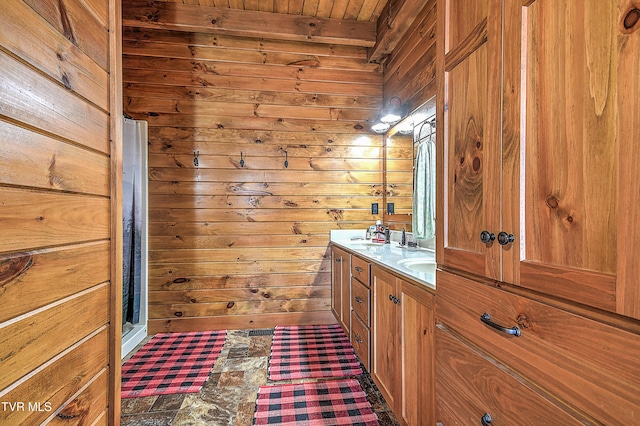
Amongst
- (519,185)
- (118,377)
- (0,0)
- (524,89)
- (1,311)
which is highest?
(0,0)

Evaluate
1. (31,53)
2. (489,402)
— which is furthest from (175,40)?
(489,402)

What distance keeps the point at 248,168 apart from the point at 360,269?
157cm

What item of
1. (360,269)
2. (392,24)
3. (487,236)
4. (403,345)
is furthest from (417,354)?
(392,24)

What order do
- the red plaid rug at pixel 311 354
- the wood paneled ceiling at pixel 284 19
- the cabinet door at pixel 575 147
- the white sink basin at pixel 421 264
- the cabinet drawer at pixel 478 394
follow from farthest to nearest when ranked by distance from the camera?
the wood paneled ceiling at pixel 284 19, the red plaid rug at pixel 311 354, the white sink basin at pixel 421 264, the cabinet drawer at pixel 478 394, the cabinet door at pixel 575 147

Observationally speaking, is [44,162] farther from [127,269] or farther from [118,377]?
[127,269]

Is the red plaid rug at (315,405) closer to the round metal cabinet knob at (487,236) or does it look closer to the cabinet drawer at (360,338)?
the cabinet drawer at (360,338)

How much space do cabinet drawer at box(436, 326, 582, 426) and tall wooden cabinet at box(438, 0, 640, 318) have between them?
0.24 m

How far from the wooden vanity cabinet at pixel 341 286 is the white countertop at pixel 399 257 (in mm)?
103

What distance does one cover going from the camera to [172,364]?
2.18m

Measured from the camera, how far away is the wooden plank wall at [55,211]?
63 centimetres

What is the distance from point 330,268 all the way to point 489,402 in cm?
226

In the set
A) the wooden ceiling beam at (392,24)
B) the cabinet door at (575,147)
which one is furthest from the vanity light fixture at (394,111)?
the cabinet door at (575,147)

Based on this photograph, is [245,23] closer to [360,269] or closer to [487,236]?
[360,269]

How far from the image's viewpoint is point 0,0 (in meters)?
0.60
